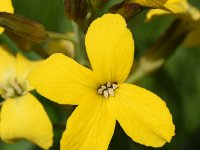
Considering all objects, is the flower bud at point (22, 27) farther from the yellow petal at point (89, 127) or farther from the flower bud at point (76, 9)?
the yellow petal at point (89, 127)

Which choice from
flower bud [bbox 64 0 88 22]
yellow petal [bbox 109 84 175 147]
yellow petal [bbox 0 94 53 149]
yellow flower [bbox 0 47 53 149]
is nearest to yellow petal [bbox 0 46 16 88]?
yellow flower [bbox 0 47 53 149]

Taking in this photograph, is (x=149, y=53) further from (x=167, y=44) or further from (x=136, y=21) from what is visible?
(x=136, y=21)

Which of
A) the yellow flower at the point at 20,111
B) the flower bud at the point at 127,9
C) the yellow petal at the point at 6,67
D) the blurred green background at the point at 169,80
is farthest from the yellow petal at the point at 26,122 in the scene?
the blurred green background at the point at 169,80

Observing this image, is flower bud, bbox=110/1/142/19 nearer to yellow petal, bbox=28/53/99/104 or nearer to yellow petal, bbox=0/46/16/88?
yellow petal, bbox=28/53/99/104

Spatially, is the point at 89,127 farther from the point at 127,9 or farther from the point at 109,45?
the point at 127,9

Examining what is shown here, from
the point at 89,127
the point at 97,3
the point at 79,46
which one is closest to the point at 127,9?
the point at 97,3

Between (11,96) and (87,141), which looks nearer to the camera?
(87,141)

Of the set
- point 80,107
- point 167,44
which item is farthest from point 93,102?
point 167,44
